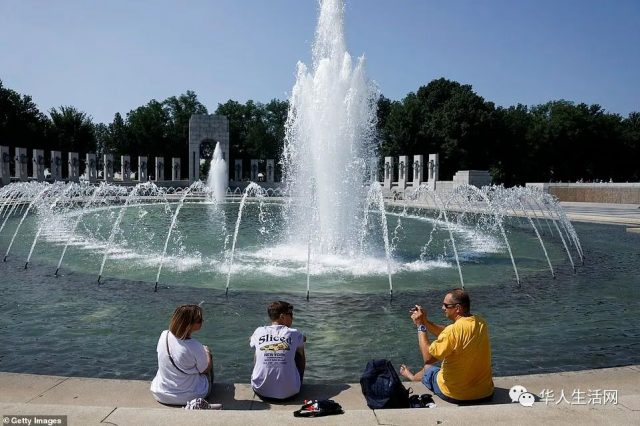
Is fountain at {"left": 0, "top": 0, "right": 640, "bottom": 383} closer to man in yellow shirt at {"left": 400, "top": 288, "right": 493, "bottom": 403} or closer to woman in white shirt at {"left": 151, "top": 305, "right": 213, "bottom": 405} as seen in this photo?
woman in white shirt at {"left": 151, "top": 305, "right": 213, "bottom": 405}

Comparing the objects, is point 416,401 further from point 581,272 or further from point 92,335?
point 581,272

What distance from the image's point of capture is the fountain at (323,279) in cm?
722

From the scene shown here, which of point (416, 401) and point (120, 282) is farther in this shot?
point (120, 282)

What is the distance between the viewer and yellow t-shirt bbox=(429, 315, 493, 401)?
4922 millimetres

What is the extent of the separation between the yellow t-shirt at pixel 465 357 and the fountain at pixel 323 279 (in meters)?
1.62

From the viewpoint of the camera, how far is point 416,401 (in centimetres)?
482

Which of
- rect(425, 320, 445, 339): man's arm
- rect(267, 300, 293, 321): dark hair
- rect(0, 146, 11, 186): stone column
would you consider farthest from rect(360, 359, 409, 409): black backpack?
rect(0, 146, 11, 186): stone column

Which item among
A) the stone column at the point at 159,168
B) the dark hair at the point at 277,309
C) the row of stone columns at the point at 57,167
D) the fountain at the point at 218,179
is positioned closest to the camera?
the dark hair at the point at 277,309

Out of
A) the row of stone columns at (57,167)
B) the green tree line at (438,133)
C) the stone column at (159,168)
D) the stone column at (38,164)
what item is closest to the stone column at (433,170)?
the green tree line at (438,133)

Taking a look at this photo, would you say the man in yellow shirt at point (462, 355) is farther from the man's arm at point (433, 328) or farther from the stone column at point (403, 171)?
the stone column at point (403, 171)

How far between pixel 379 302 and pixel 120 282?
556 cm

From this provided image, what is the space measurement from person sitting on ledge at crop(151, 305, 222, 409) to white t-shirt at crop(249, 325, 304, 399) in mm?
508

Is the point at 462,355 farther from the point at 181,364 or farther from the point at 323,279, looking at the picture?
the point at 323,279

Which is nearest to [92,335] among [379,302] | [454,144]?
[379,302]
